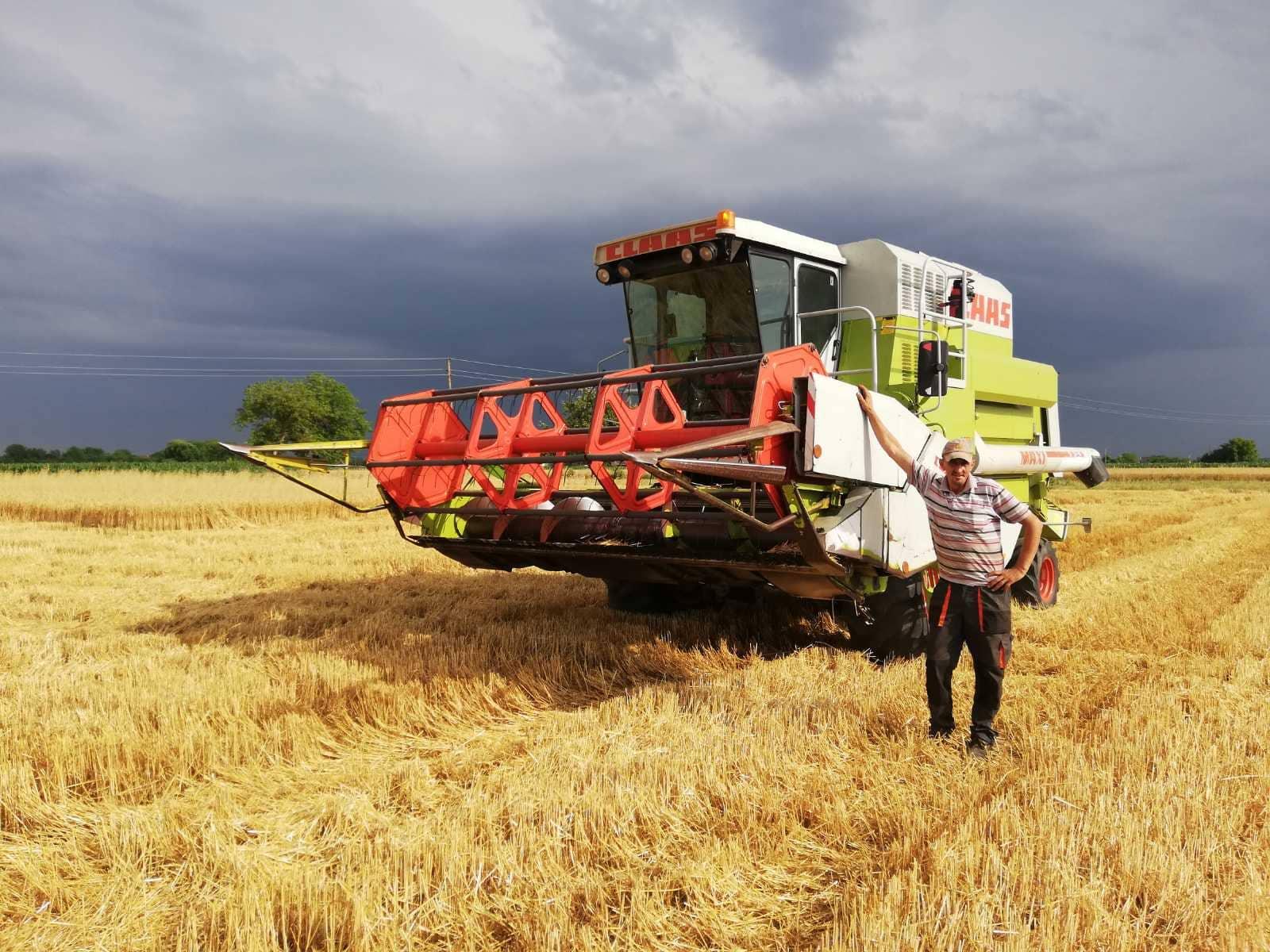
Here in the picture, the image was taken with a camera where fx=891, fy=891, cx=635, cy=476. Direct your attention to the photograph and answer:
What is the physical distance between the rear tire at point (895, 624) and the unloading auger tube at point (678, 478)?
0.65 ft

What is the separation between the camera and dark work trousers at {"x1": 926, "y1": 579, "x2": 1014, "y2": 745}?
360 centimetres

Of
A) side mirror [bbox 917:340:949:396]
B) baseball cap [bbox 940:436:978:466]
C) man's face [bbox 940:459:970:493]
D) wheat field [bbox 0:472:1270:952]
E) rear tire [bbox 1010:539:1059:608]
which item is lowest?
wheat field [bbox 0:472:1270:952]

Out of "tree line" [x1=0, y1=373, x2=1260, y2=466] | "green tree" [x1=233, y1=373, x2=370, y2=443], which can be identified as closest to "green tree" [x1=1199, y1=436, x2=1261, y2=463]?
"tree line" [x1=0, y1=373, x2=1260, y2=466]

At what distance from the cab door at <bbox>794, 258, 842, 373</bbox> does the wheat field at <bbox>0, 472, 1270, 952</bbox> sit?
6.21 feet

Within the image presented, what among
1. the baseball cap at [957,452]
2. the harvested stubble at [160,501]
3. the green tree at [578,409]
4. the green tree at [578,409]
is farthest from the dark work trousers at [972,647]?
the harvested stubble at [160,501]

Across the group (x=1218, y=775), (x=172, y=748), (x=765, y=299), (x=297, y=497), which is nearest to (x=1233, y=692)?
(x=1218, y=775)

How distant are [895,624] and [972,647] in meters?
1.24

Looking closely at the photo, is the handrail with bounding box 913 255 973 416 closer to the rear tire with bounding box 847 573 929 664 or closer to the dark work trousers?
the rear tire with bounding box 847 573 929 664

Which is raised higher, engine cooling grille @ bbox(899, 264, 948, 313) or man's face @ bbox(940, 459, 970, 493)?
engine cooling grille @ bbox(899, 264, 948, 313)

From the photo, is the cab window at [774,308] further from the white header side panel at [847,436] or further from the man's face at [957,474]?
the man's face at [957,474]

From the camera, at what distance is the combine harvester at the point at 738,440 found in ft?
13.2

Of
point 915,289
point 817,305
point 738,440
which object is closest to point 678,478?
point 738,440

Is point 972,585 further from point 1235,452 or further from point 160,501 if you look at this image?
point 1235,452

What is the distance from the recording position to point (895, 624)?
16.1ft
